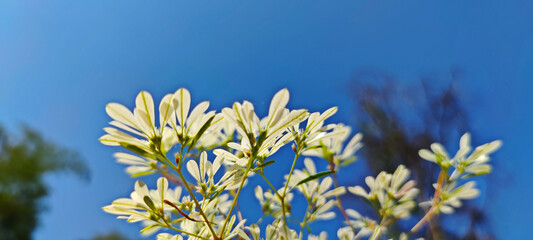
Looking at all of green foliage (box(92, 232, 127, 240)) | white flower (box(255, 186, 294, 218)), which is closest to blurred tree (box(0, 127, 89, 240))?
green foliage (box(92, 232, 127, 240))

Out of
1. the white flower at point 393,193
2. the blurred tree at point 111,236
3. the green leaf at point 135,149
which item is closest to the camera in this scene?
the green leaf at point 135,149

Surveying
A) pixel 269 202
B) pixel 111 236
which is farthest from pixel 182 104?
pixel 111 236

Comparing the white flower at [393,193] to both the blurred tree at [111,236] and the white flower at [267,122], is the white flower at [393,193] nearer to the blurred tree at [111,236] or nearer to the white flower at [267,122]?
the white flower at [267,122]

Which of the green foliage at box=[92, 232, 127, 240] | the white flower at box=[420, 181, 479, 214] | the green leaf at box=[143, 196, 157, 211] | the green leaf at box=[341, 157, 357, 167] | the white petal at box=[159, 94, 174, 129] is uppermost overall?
the green foliage at box=[92, 232, 127, 240]

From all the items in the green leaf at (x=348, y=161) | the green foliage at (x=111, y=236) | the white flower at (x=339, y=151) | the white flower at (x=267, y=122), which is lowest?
the white flower at (x=267, y=122)

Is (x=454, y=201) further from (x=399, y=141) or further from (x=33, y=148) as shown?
(x=33, y=148)

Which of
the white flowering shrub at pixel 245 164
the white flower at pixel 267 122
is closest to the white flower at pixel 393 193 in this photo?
the white flowering shrub at pixel 245 164

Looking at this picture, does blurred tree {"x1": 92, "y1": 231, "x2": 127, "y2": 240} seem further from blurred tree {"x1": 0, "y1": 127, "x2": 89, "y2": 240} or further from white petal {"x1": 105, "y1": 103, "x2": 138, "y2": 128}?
white petal {"x1": 105, "y1": 103, "x2": 138, "y2": 128}

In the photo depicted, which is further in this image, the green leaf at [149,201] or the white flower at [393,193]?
the white flower at [393,193]
